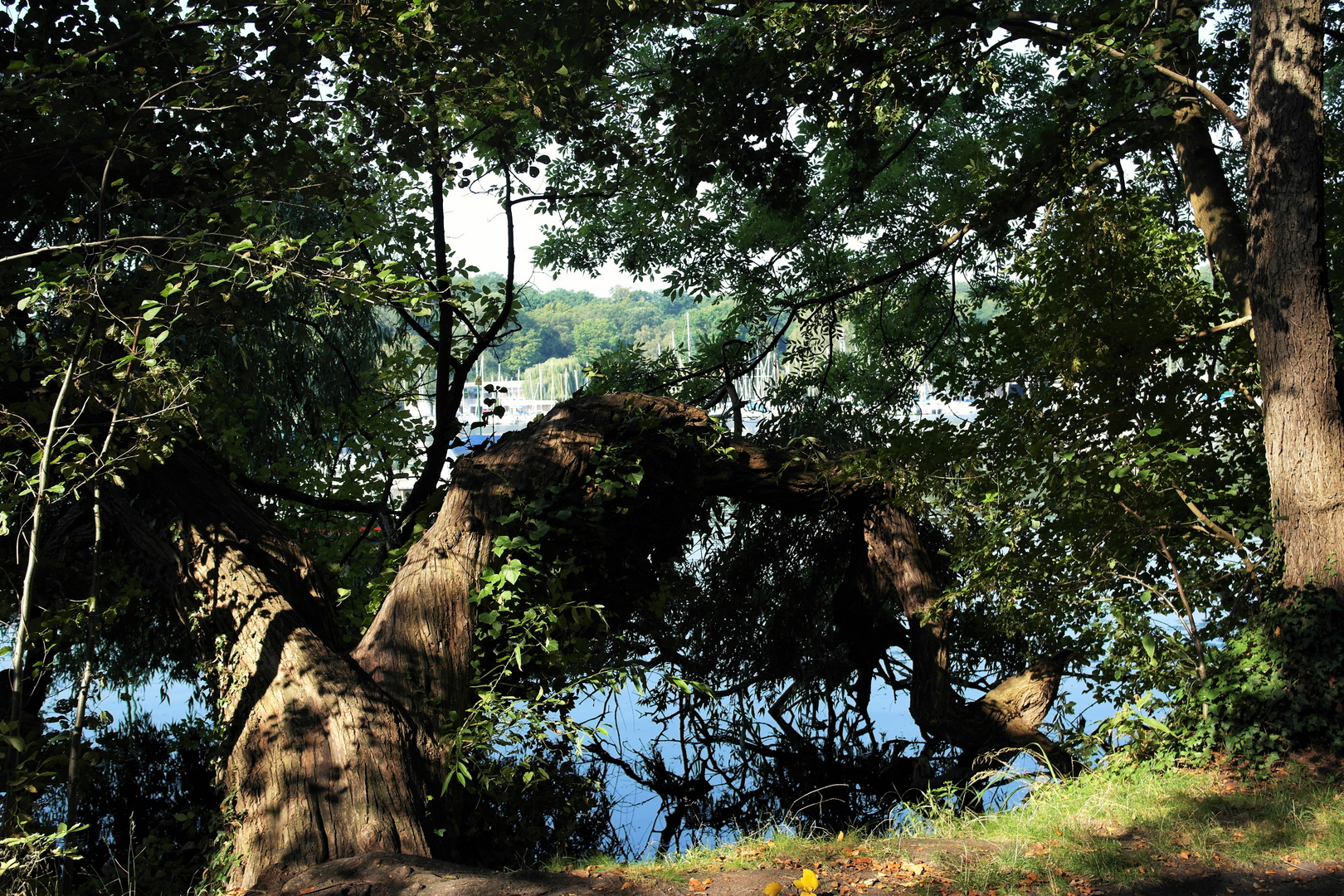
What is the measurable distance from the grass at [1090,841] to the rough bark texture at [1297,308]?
1.20m

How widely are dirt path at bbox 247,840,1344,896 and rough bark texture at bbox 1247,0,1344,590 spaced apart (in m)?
1.87

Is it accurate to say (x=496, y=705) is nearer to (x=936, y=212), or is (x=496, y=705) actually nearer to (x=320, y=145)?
(x=320, y=145)

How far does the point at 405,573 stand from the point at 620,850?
2.44 m

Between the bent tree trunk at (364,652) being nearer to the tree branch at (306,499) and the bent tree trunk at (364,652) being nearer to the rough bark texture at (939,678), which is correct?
the rough bark texture at (939,678)

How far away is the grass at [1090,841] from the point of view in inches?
123

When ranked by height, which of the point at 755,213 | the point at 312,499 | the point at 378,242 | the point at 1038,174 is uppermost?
the point at 755,213

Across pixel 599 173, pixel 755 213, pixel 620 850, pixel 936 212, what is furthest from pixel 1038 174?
pixel 755 213

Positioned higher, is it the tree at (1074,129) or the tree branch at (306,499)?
the tree at (1074,129)

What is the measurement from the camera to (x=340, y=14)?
4.99 metres

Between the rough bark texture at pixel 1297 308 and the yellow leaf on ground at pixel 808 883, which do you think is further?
the rough bark texture at pixel 1297 308

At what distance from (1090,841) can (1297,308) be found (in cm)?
286

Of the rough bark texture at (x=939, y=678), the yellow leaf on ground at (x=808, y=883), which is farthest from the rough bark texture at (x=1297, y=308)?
the yellow leaf on ground at (x=808, y=883)

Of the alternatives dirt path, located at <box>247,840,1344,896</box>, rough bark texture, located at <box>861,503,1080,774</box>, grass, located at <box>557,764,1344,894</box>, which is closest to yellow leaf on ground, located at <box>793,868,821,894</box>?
dirt path, located at <box>247,840,1344,896</box>

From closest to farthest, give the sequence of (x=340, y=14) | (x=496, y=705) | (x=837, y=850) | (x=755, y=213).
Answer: (x=837, y=850)
(x=496, y=705)
(x=340, y=14)
(x=755, y=213)
